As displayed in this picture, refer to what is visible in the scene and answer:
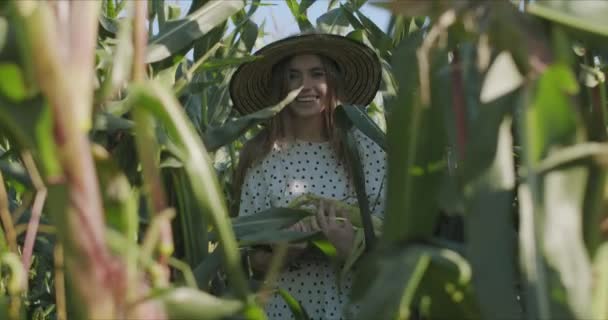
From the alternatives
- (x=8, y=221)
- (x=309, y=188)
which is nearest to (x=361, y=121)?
(x=309, y=188)

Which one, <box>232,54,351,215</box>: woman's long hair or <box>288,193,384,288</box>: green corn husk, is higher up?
<box>232,54,351,215</box>: woman's long hair

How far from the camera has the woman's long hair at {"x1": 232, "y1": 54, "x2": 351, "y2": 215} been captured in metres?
2.13

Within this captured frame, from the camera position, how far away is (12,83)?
703mm

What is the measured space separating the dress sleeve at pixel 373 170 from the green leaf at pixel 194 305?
1.27 m

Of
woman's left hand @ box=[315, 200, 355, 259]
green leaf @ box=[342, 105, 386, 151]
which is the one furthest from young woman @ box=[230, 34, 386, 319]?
green leaf @ box=[342, 105, 386, 151]

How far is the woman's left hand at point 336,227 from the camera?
163cm

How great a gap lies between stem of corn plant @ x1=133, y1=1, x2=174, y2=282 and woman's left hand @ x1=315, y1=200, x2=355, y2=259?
84 cm

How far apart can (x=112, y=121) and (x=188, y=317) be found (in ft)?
1.42

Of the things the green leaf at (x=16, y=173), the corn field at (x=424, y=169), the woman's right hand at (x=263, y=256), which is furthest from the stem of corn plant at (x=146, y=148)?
the woman's right hand at (x=263, y=256)

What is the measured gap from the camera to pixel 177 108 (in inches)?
28.6

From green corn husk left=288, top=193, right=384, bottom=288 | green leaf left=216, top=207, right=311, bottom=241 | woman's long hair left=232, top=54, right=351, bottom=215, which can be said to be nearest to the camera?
green leaf left=216, top=207, right=311, bottom=241

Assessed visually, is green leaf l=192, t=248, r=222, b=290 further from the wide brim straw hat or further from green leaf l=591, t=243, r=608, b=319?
the wide brim straw hat

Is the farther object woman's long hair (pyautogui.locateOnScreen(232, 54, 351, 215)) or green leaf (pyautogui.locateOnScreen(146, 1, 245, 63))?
woman's long hair (pyautogui.locateOnScreen(232, 54, 351, 215))

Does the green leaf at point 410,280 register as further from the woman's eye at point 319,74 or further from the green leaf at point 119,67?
the woman's eye at point 319,74
